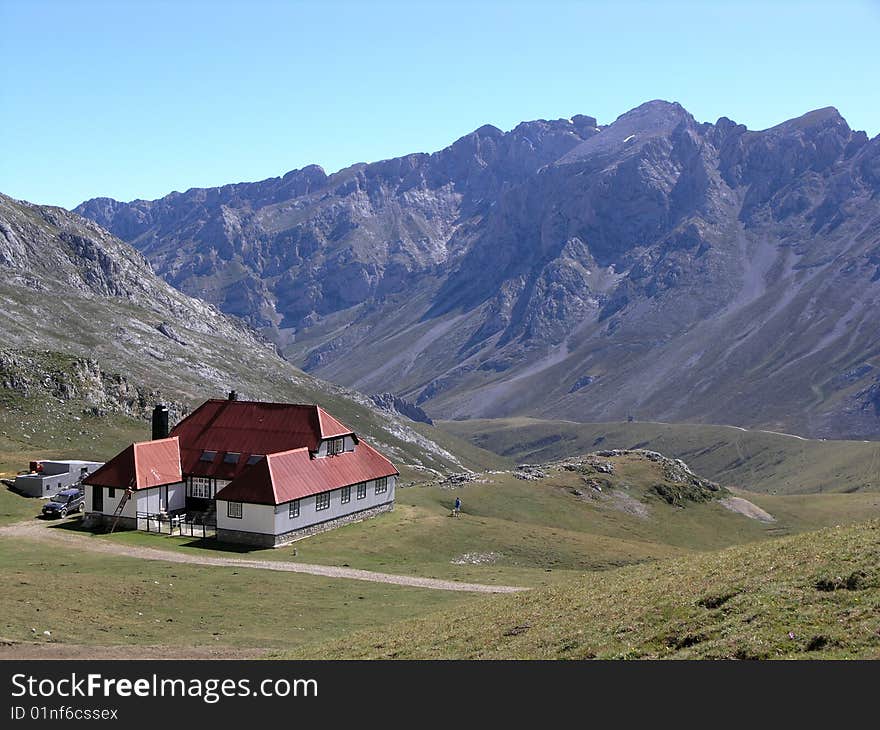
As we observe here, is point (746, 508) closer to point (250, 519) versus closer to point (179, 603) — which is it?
point (250, 519)

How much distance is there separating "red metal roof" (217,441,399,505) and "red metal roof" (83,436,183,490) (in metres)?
9.20

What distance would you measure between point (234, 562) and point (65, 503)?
24.5 m

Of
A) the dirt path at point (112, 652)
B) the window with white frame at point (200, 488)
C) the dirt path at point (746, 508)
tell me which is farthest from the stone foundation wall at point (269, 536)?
the dirt path at point (746, 508)

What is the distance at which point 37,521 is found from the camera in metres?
77.6

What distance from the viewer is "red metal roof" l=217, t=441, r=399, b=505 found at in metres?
74.9

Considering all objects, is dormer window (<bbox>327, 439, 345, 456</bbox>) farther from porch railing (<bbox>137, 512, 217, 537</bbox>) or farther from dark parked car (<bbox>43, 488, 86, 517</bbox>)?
dark parked car (<bbox>43, 488, 86, 517</bbox>)

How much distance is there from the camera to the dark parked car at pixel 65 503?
7944cm

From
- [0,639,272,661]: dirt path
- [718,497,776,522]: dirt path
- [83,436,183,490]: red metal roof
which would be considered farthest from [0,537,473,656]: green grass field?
[718,497,776,522]: dirt path

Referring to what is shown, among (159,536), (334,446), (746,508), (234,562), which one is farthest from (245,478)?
(746,508)

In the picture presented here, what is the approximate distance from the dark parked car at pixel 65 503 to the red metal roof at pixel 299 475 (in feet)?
53.0

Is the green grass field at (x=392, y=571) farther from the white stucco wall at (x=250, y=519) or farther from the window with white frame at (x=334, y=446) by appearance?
the window with white frame at (x=334, y=446)
